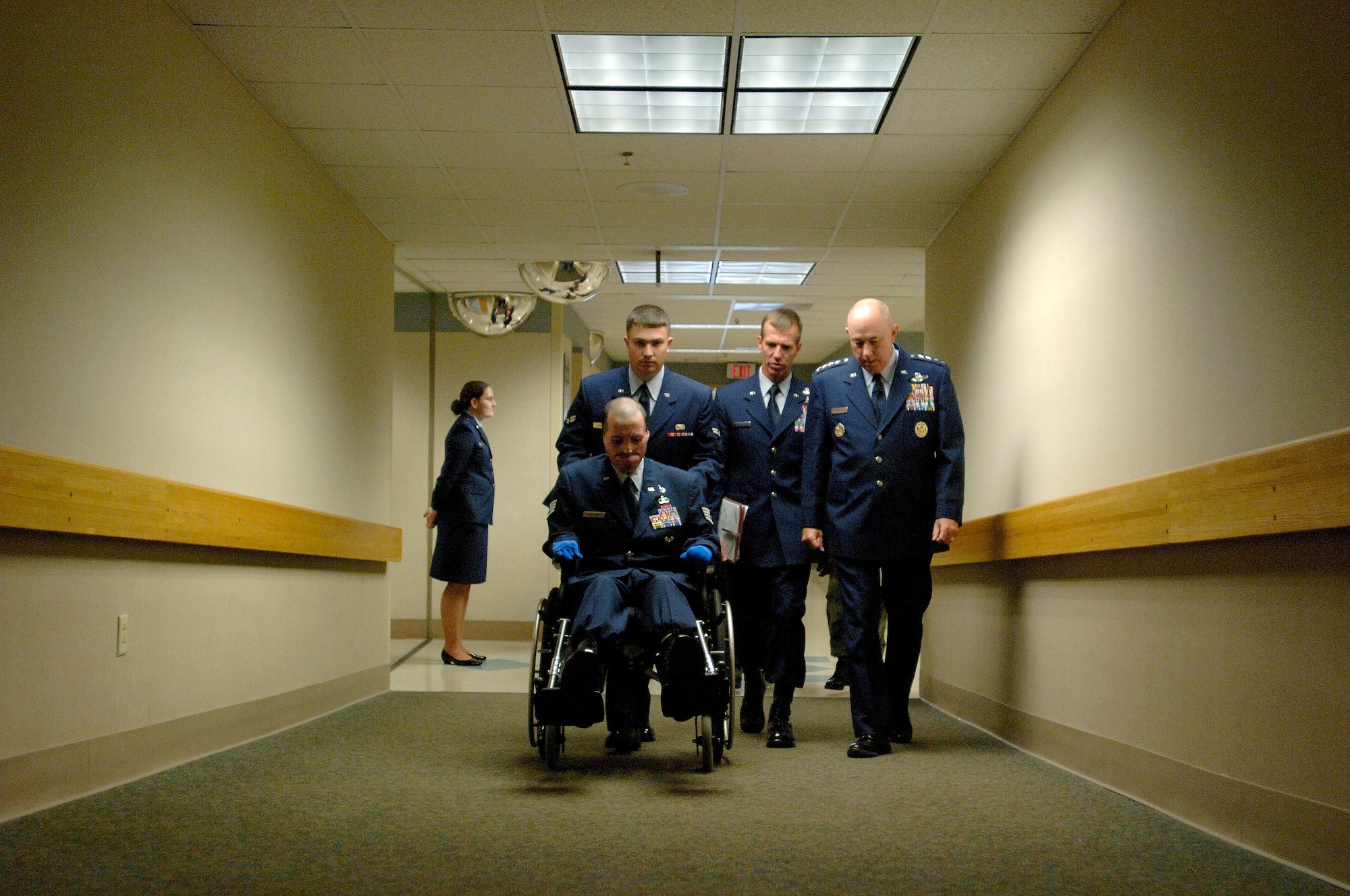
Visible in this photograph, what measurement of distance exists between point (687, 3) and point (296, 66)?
144 cm

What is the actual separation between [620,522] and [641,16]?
165 centimetres

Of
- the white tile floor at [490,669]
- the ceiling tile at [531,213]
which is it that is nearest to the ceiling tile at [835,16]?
the ceiling tile at [531,213]

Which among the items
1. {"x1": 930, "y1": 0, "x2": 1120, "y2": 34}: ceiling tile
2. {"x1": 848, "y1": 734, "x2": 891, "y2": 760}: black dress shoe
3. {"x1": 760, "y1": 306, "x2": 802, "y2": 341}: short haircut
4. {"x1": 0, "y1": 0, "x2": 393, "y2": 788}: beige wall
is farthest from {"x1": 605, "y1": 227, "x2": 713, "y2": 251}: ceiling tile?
{"x1": 848, "y1": 734, "x2": 891, "y2": 760}: black dress shoe

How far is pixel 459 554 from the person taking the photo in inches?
258

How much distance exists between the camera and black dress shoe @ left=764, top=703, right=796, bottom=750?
149 inches

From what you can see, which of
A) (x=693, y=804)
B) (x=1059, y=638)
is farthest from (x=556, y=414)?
(x=693, y=804)

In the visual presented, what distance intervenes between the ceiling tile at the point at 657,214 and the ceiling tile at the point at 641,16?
1866 millimetres

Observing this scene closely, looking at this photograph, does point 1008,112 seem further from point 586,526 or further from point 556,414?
point 556,414

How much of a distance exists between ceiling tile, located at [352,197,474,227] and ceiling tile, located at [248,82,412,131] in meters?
0.95

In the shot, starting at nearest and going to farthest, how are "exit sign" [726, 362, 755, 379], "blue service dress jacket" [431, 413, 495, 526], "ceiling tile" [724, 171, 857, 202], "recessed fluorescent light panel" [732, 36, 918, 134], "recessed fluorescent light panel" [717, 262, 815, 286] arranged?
"recessed fluorescent light panel" [732, 36, 918, 134] < "ceiling tile" [724, 171, 857, 202] < "blue service dress jacket" [431, 413, 495, 526] < "recessed fluorescent light panel" [717, 262, 815, 286] < "exit sign" [726, 362, 755, 379]

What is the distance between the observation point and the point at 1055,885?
2061 mm

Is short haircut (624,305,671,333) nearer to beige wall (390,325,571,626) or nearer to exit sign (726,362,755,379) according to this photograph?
beige wall (390,325,571,626)

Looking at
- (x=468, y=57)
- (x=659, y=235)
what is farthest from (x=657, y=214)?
(x=468, y=57)

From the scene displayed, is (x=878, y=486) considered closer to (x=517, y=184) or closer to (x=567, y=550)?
(x=567, y=550)
